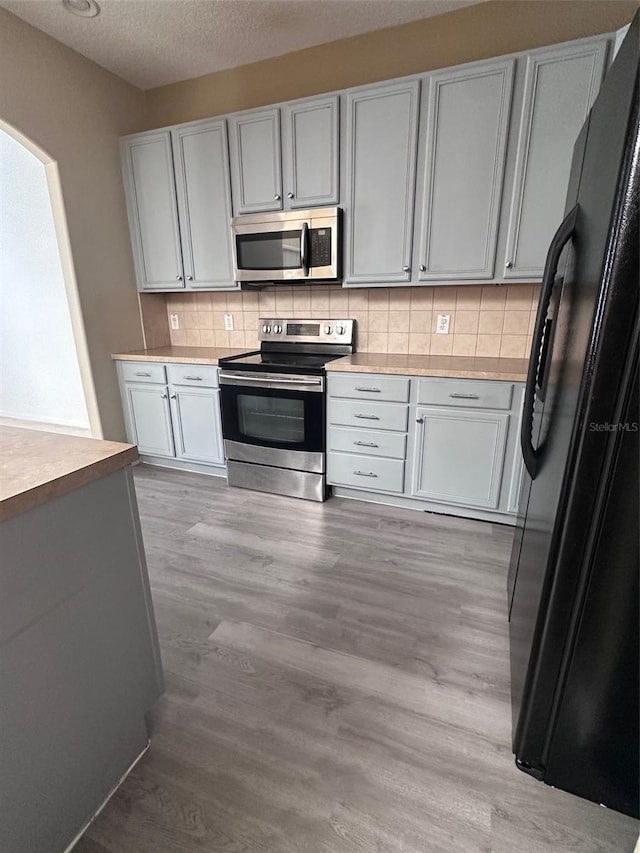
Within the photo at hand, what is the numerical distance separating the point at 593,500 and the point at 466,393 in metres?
1.42

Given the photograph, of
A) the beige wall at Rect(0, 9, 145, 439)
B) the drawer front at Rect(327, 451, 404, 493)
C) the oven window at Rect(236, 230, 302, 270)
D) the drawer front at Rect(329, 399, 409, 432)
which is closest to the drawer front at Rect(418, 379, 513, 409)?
the drawer front at Rect(329, 399, 409, 432)

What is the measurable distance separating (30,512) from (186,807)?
2.86 ft

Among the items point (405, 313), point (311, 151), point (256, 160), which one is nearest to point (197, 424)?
point (405, 313)

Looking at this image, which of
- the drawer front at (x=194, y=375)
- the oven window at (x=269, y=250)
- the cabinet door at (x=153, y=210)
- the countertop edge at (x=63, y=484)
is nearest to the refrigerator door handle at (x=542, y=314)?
the countertop edge at (x=63, y=484)

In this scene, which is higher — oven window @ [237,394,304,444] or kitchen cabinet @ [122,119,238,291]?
kitchen cabinet @ [122,119,238,291]

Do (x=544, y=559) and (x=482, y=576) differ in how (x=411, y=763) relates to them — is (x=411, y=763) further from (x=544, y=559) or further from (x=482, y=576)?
(x=482, y=576)

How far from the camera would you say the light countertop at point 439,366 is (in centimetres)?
220

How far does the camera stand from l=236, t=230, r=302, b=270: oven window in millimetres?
2629

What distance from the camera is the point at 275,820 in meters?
1.06

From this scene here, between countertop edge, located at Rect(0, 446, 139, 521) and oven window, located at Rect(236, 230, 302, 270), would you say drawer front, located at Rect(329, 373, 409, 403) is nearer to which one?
oven window, located at Rect(236, 230, 302, 270)

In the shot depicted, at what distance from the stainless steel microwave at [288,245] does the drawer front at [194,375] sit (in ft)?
2.16

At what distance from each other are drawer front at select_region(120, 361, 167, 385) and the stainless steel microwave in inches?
34.8

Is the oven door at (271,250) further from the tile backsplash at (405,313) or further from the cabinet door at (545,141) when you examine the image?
the cabinet door at (545,141)

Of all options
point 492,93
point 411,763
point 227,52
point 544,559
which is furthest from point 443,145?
point 411,763
